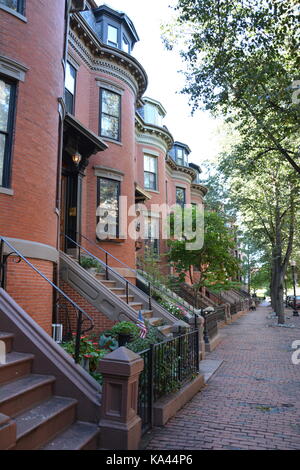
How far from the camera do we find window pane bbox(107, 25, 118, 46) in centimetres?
1573

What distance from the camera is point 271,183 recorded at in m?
22.2

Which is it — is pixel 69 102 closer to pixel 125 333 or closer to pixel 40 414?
pixel 125 333

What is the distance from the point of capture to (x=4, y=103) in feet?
23.9

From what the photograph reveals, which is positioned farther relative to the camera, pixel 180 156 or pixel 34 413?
pixel 180 156

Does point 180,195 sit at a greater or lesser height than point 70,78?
lesser

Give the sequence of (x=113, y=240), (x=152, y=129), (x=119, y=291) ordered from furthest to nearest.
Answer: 1. (x=152, y=129)
2. (x=113, y=240)
3. (x=119, y=291)

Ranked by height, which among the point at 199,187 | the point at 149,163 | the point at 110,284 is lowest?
the point at 110,284

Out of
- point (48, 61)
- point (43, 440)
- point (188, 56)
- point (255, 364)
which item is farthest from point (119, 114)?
point (43, 440)

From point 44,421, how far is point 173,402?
2.72 meters

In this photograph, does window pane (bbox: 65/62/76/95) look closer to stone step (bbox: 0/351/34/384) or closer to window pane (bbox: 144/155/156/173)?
window pane (bbox: 144/155/156/173)

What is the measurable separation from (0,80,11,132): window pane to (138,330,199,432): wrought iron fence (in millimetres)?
5199

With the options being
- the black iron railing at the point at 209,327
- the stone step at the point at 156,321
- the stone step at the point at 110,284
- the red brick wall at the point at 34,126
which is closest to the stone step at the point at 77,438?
the red brick wall at the point at 34,126

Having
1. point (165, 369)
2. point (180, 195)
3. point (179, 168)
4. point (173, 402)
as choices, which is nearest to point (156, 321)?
point (165, 369)

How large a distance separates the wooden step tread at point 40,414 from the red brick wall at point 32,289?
9.34 ft
